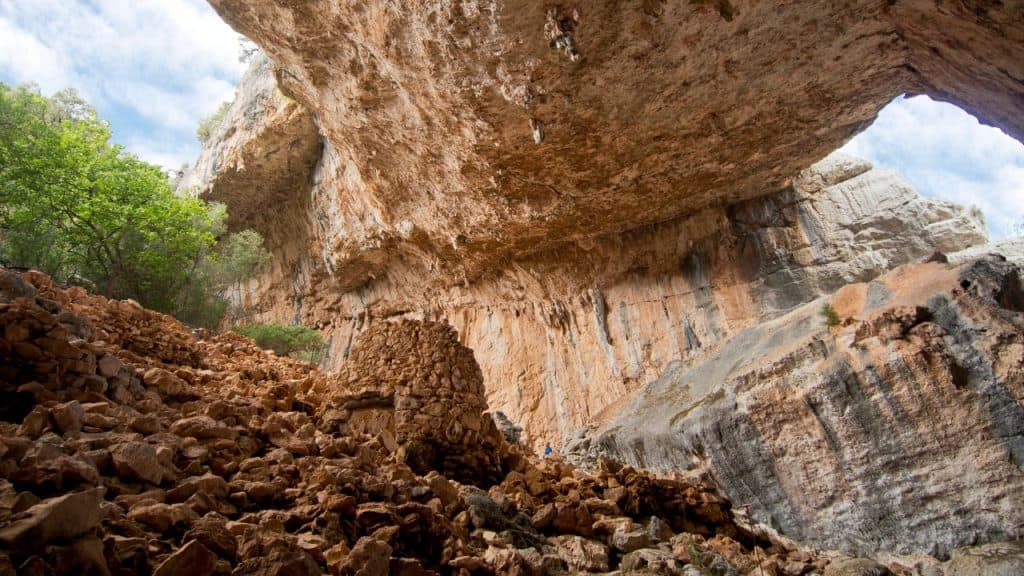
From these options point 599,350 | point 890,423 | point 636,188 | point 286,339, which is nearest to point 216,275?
point 286,339

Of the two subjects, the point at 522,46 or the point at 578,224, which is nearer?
the point at 522,46

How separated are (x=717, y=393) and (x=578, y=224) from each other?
5641 mm

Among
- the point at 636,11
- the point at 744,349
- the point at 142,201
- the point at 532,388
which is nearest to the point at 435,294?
the point at 532,388

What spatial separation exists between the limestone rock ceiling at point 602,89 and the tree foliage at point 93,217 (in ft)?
11.8

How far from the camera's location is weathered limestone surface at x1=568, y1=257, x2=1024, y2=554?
654 cm

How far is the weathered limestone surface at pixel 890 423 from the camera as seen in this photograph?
6.54m

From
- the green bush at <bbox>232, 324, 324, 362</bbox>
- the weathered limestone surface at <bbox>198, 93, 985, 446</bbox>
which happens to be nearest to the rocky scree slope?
the weathered limestone surface at <bbox>198, 93, 985, 446</bbox>

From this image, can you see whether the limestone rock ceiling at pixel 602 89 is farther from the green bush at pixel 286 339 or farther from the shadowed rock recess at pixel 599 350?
the green bush at pixel 286 339

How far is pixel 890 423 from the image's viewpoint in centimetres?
698

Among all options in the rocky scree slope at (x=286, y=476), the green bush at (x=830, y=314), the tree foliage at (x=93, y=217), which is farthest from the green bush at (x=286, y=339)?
the green bush at (x=830, y=314)

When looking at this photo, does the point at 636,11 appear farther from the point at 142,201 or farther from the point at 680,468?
the point at 142,201

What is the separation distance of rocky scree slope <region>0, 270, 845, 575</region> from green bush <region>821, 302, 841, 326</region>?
3.15 m

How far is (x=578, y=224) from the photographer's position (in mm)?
13242

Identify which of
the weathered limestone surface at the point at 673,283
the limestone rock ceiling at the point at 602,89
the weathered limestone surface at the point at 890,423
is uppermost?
the limestone rock ceiling at the point at 602,89
